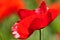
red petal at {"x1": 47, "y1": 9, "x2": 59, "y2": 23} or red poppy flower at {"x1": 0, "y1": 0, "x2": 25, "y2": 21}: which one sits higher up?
red poppy flower at {"x1": 0, "y1": 0, "x2": 25, "y2": 21}

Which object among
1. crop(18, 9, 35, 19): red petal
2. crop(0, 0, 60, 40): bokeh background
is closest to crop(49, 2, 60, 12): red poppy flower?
crop(0, 0, 60, 40): bokeh background

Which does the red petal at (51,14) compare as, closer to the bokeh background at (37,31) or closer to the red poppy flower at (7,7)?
the bokeh background at (37,31)

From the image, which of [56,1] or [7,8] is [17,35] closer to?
[7,8]

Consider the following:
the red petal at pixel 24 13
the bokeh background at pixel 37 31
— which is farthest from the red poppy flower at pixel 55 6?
the red petal at pixel 24 13

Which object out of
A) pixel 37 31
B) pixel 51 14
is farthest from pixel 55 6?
pixel 37 31

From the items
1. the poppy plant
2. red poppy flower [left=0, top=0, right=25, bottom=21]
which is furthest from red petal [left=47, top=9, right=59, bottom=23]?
red poppy flower [left=0, top=0, right=25, bottom=21]

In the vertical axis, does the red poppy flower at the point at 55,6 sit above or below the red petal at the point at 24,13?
above

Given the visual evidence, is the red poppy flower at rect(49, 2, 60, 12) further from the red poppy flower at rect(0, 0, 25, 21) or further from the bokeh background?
the red poppy flower at rect(0, 0, 25, 21)
